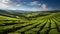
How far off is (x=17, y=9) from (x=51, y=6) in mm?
1414

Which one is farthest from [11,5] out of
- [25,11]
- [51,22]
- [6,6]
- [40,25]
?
[51,22]

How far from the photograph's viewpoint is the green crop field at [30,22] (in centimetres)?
504

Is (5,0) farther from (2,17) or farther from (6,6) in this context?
(2,17)

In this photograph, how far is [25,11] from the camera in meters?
5.45

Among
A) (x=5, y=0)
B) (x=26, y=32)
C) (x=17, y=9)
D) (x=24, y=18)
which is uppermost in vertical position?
(x=5, y=0)

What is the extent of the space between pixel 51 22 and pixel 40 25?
47 centimetres

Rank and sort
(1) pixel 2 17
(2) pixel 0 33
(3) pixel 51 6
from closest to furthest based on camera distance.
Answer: (2) pixel 0 33, (1) pixel 2 17, (3) pixel 51 6

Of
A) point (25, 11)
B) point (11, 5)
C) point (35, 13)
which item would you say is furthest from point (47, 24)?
point (11, 5)

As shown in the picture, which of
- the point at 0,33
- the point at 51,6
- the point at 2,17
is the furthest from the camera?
the point at 51,6

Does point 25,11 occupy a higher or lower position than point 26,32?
higher

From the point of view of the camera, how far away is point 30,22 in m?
5.29

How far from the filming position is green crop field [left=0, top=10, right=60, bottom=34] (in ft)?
16.5

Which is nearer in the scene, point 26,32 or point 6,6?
point 26,32

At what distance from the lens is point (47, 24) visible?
5.34 meters
